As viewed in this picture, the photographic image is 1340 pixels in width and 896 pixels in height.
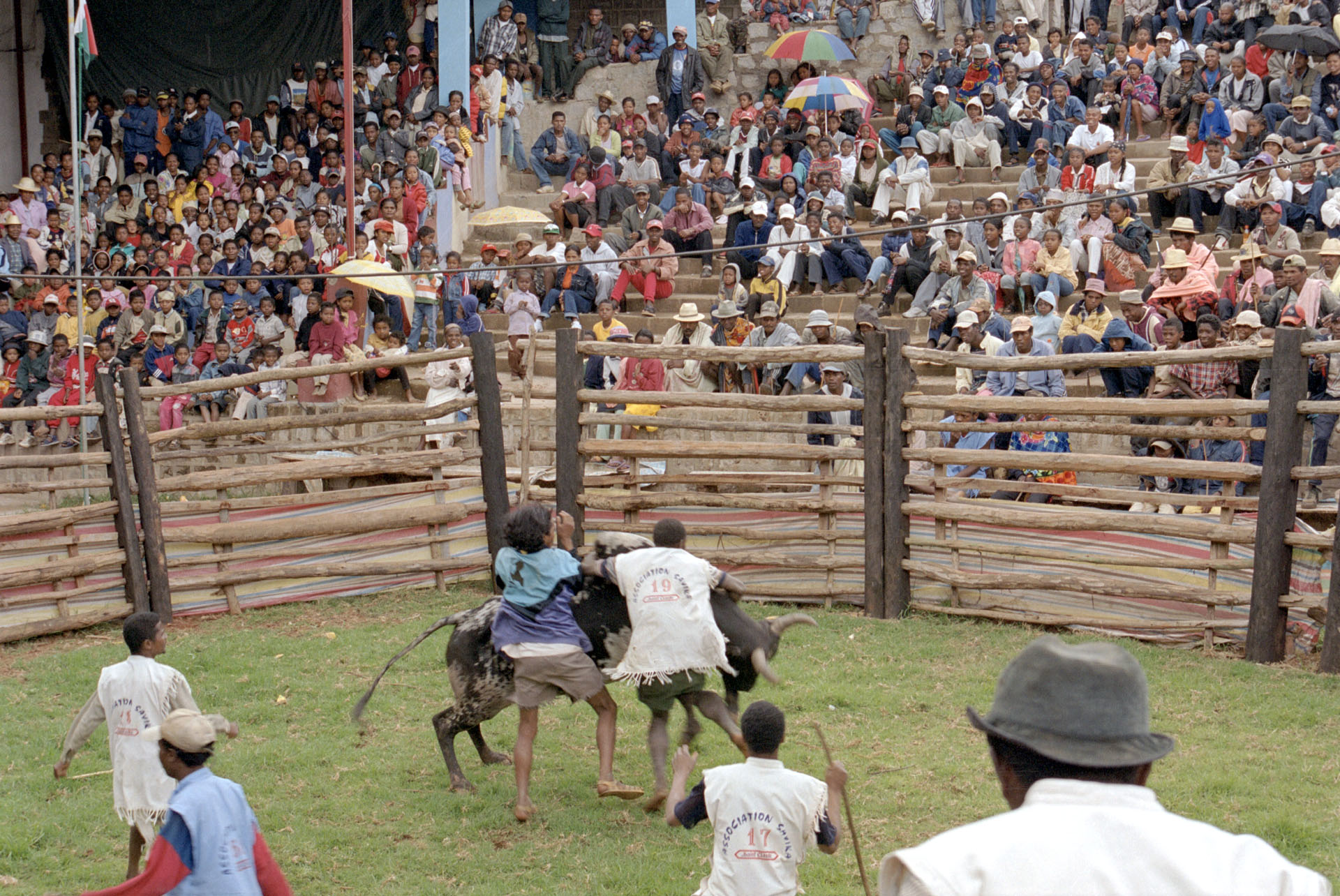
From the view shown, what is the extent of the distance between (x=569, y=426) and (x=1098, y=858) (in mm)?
8907

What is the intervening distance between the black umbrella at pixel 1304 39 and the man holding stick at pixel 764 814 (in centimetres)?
1392

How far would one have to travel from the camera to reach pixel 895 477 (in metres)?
10.0

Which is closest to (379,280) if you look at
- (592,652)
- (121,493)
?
(121,493)

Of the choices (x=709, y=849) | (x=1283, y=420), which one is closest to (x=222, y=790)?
(x=709, y=849)

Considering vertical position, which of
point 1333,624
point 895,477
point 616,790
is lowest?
point 616,790

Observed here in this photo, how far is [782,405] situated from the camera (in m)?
10.4

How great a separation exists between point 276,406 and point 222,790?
11782mm

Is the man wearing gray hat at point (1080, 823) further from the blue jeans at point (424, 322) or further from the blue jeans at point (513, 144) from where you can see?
the blue jeans at point (513, 144)

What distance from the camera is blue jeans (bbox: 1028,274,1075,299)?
13.8 m

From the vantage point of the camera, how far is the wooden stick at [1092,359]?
880 centimetres

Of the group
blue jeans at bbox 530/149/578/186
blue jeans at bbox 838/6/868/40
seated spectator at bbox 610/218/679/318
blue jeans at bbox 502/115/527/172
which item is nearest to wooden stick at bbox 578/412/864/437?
seated spectator at bbox 610/218/679/318

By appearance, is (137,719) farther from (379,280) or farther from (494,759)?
(379,280)

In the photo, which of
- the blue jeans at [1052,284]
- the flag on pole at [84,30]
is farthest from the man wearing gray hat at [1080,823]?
the flag on pole at [84,30]

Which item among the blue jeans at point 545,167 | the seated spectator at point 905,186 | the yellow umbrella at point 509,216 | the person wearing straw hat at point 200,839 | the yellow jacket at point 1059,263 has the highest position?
the blue jeans at point 545,167
